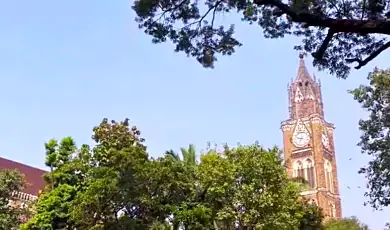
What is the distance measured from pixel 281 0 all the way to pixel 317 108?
48.7 metres

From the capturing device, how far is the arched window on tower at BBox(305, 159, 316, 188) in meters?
52.1

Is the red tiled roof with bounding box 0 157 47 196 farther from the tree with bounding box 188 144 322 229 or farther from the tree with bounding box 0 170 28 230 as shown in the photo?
the tree with bounding box 188 144 322 229

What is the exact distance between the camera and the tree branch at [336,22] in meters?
5.62

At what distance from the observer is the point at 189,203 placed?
1633 cm

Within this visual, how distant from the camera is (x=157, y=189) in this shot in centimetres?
1569

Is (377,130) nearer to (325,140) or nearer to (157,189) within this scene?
(157,189)

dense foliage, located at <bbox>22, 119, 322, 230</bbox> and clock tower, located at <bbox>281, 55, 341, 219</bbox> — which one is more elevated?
clock tower, located at <bbox>281, 55, 341, 219</bbox>

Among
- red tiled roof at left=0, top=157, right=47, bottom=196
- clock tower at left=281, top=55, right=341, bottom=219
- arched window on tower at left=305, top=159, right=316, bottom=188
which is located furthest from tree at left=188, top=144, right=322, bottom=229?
arched window on tower at left=305, top=159, right=316, bottom=188

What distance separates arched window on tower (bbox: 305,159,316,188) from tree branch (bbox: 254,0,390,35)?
155 feet

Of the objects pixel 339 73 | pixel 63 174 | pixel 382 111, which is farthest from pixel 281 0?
pixel 63 174

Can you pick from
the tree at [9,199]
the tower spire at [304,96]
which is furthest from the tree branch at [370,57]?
the tower spire at [304,96]

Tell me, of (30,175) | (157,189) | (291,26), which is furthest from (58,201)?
(30,175)

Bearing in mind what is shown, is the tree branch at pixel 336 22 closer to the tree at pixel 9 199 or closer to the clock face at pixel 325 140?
the tree at pixel 9 199

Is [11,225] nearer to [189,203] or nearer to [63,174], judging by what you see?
[63,174]
